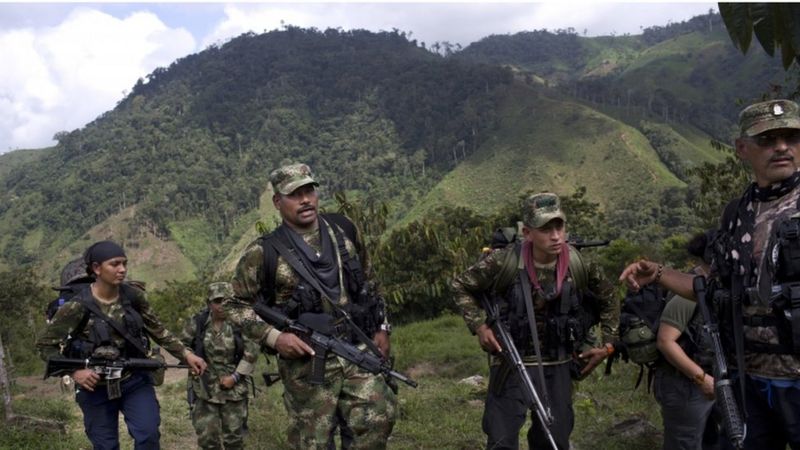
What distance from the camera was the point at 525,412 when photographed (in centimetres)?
412

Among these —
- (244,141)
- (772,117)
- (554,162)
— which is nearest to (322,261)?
(772,117)

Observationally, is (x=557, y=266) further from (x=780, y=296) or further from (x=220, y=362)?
(x=220, y=362)

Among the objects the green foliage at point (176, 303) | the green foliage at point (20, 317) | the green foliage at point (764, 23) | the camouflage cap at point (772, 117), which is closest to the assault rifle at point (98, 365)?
the camouflage cap at point (772, 117)

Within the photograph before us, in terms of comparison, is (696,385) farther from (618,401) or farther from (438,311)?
(438,311)

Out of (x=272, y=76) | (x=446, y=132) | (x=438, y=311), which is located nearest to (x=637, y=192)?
(x=446, y=132)

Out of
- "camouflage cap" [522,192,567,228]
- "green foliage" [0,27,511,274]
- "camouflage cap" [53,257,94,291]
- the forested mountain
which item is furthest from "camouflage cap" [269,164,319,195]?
"green foliage" [0,27,511,274]

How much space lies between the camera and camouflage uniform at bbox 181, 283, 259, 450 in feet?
20.1

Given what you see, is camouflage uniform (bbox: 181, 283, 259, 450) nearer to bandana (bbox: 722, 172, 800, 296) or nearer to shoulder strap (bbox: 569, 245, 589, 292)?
shoulder strap (bbox: 569, 245, 589, 292)

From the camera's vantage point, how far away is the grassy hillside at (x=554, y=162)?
8688 cm

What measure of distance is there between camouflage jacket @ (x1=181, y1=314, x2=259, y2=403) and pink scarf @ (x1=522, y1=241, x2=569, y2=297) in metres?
2.95

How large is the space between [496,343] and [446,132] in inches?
4864

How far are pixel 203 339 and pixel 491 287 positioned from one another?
11.1 ft

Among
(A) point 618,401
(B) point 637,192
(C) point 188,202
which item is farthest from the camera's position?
(C) point 188,202

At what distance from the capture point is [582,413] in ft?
25.2
